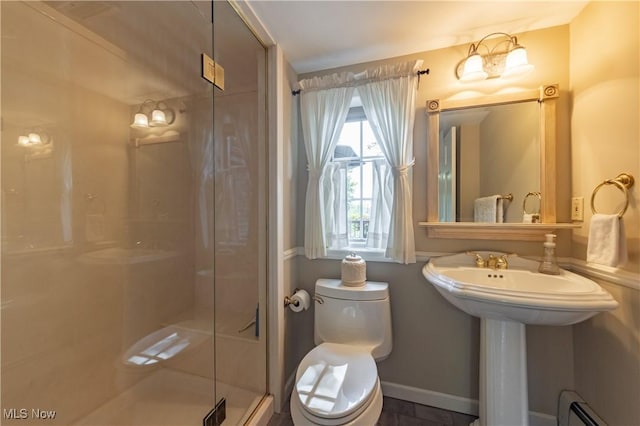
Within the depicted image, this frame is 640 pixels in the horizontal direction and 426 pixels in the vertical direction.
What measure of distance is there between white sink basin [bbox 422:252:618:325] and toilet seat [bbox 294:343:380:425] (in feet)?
1.70

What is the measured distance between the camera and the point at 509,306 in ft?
3.13

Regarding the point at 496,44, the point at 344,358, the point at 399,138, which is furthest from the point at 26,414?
the point at 496,44

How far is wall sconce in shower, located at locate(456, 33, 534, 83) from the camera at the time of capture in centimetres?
135

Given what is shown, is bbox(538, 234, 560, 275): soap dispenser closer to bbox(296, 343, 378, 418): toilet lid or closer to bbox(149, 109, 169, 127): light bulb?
bbox(296, 343, 378, 418): toilet lid

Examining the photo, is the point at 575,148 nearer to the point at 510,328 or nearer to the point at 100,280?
the point at 510,328

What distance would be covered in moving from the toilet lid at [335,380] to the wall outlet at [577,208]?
125 cm

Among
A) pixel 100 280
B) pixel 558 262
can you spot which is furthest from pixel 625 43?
pixel 100 280

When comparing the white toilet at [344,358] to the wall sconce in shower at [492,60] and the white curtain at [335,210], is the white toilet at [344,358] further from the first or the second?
the wall sconce in shower at [492,60]

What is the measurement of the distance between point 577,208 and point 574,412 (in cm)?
99

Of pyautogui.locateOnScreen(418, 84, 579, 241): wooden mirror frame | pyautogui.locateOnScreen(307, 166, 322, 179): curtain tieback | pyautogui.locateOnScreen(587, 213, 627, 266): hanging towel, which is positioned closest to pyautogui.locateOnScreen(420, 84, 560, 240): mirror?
pyautogui.locateOnScreen(418, 84, 579, 241): wooden mirror frame

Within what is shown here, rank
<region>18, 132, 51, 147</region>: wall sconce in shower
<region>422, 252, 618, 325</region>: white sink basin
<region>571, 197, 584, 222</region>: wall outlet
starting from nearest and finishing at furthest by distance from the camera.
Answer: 1. <region>422, 252, 618, 325</region>: white sink basin
2. <region>18, 132, 51, 147</region>: wall sconce in shower
3. <region>571, 197, 584, 222</region>: wall outlet

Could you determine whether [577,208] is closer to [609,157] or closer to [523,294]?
[609,157]

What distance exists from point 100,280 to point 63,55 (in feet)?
3.55

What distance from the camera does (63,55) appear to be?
45.3 inches
